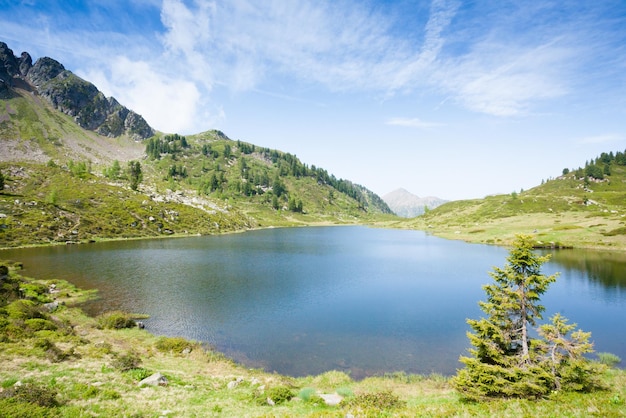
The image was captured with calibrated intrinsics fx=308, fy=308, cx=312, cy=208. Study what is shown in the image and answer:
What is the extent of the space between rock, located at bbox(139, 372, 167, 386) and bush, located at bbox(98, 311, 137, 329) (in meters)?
19.0

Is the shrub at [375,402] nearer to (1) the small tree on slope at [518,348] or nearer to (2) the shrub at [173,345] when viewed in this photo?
(1) the small tree on slope at [518,348]

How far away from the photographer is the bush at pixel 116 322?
37.3 meters

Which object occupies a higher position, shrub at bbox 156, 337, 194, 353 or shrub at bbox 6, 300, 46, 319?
shrub at bbox 6, 300, 46, 319

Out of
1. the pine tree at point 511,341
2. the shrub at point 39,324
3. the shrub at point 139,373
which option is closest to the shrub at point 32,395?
the shrub at point 139,373

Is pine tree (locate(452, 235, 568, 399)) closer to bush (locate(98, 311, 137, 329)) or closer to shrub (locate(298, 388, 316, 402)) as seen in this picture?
shrub (locate(298, 388, 316, 402))

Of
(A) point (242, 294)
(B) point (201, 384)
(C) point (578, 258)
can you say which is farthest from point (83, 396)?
(C) point (578, 258)

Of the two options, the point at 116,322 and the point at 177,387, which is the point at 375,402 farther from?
the point at 116,322

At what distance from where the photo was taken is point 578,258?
Result: 8562cm

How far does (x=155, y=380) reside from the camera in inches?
875

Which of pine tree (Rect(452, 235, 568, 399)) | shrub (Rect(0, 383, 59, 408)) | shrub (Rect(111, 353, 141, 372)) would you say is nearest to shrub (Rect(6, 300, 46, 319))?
shrub (Rect(111, 353, 141, 372))

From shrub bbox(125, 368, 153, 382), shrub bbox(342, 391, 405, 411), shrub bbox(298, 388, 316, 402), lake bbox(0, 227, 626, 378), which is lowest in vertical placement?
lake bbox(0, 227, 626, 378)

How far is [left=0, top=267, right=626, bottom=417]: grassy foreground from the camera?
646 inches

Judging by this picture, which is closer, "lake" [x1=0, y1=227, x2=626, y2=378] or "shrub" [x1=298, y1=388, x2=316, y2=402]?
"shrub" [x1=298, y1=388, x2=316, y2=402]

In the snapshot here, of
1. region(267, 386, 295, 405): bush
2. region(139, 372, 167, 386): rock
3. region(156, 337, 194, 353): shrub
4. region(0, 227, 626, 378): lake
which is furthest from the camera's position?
region(0, 227, 626, 378): lake
